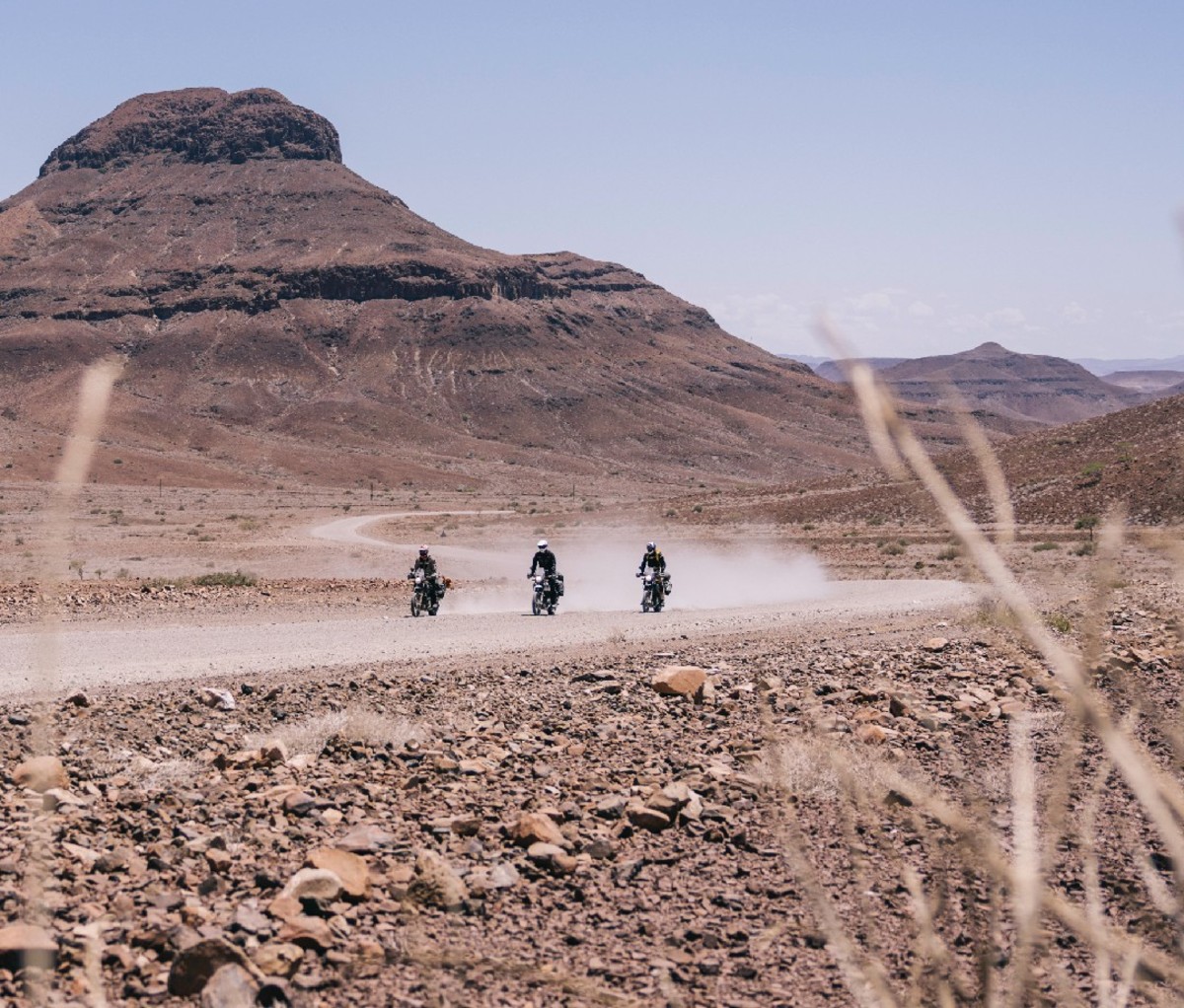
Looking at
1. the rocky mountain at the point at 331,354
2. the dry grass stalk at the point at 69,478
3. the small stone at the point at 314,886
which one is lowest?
the small stone at the point at 314,886

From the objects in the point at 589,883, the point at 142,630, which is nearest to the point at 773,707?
the point at 589,883

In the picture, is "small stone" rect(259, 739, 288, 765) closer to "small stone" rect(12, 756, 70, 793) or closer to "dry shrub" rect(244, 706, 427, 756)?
"dry shrub" rect(244, 706, 427, 756)

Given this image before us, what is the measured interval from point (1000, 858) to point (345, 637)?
17330 mm

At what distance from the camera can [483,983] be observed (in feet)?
17.3

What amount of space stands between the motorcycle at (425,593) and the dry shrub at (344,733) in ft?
46.4

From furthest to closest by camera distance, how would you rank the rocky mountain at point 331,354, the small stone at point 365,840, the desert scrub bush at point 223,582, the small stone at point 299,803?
the rocky mountain at point 331,354
the desert scrub bush at point 223,582
the small stone at point 299,803
the small stone at point 365,840

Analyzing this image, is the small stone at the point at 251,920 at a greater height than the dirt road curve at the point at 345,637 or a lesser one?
lesser

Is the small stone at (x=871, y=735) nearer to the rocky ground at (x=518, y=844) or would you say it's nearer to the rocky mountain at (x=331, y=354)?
the rocky ground at (x=518, y=844)

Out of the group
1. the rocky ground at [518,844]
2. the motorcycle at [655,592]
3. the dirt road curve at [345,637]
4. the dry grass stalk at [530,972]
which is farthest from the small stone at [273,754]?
the motorcycle at [655,592]

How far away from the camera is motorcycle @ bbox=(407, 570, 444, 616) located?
24.5 meters

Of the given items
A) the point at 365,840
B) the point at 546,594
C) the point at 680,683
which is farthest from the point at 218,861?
the point at 546,594

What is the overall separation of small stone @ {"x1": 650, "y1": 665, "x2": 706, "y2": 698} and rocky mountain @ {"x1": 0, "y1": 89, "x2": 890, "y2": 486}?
102 m

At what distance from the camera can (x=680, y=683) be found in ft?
39.1

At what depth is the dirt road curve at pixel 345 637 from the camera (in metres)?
14.7
